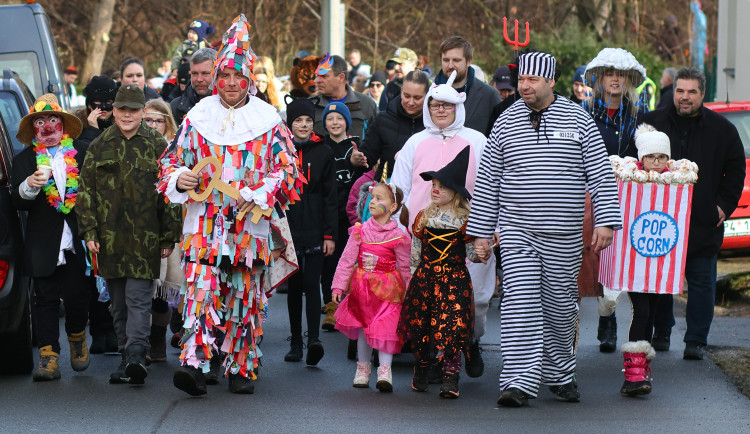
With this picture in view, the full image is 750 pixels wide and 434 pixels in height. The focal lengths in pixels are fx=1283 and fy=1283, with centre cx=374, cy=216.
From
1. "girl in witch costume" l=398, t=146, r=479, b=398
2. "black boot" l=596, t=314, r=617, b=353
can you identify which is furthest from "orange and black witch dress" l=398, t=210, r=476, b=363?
"black boot" l=596, t=314, r=617, b=353

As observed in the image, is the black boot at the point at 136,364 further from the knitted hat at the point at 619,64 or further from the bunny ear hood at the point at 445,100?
the knitted hat at the point at 619,64

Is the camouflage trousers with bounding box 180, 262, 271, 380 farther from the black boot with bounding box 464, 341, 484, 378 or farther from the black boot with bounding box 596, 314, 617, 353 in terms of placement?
the black boot with bounding box 596, 314, 617, 353

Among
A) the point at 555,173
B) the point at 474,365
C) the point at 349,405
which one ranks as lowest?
the point at 349,405

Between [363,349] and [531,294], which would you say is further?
[363,349]

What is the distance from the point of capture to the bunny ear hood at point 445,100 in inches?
323

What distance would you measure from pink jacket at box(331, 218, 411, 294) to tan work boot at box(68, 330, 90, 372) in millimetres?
1719

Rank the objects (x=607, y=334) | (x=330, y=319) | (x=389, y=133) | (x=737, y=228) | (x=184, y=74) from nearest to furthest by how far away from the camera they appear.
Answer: (x=389, y=133), (x=607, y=334), (x=330, y=319), (x=184, y=74), (x=737, y=228)

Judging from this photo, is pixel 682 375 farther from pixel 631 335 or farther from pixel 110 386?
pixel 110 386

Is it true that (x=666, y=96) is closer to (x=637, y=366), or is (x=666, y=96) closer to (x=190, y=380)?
(x=637, y=366)

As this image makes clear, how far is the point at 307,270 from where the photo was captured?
903cm

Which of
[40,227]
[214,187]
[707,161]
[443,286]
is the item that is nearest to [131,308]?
[40,227]

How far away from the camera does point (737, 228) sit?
43.4ft

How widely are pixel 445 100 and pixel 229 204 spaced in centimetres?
159

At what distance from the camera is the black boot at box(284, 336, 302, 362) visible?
901 centimetres
